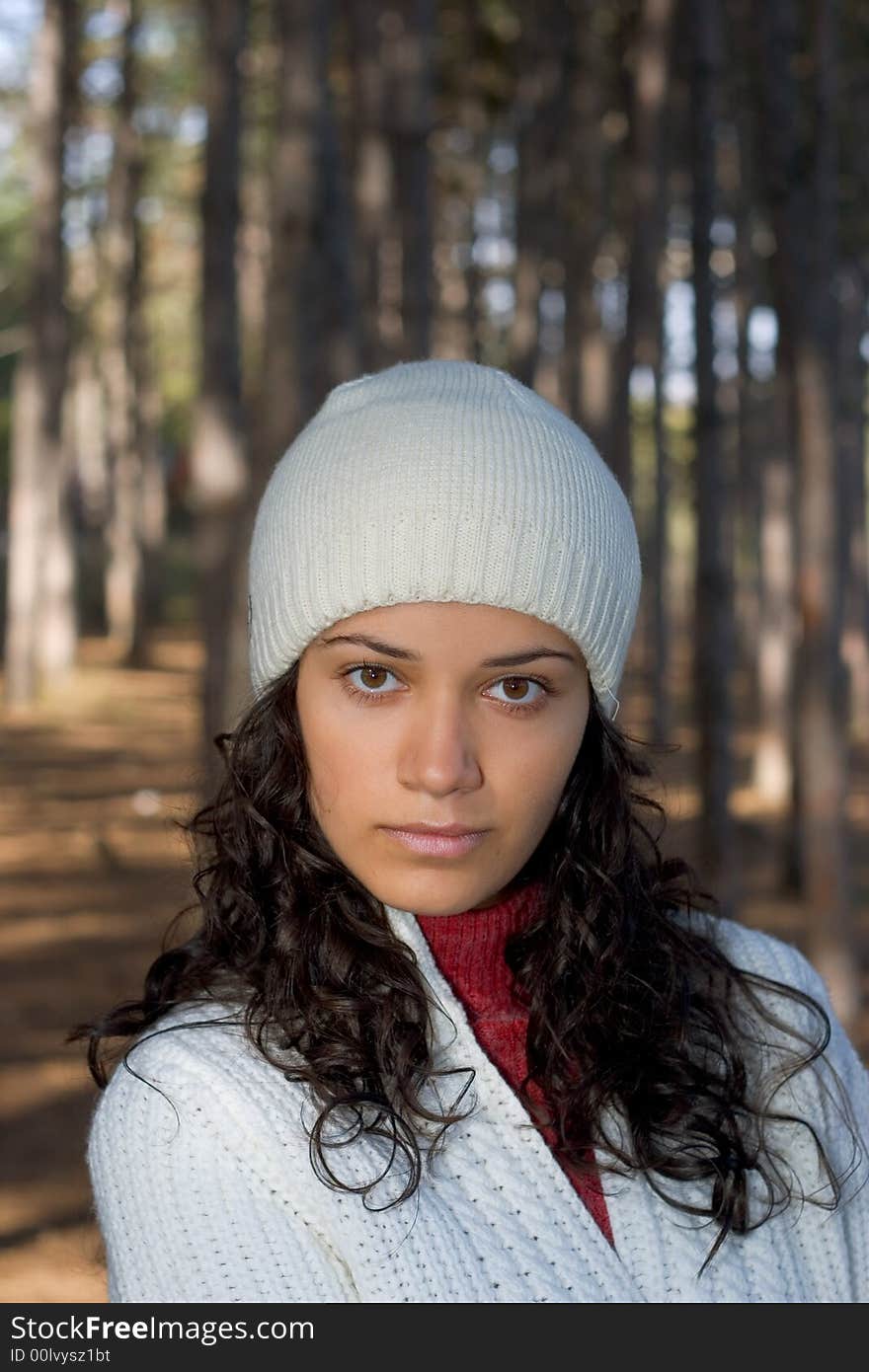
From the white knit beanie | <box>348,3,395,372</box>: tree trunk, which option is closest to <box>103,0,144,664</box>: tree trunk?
<box>348,3,395,372</box>: tree trunk

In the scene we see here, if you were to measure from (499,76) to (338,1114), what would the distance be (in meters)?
19.2

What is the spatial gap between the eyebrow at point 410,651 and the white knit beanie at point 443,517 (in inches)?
1.2

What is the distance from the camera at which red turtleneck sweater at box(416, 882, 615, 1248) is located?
2.04m

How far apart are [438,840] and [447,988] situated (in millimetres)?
217

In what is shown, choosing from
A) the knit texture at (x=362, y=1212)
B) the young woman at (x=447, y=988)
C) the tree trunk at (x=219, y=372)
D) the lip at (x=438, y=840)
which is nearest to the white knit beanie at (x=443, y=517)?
the young woman at (x=447, y=988)

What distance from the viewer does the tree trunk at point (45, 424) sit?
1728cm

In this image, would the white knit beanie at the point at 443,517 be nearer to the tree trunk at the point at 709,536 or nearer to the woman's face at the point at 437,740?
the woman's face at the point at 437,740

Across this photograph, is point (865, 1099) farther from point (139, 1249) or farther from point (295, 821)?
point (139, 1249)

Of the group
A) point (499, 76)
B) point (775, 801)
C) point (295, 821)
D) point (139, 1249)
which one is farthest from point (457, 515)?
point (499, 76)

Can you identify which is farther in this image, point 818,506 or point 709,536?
point 709,536

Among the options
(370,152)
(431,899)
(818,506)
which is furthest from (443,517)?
(370,152)

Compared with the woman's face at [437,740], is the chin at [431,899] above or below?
below

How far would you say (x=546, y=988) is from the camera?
211 cm

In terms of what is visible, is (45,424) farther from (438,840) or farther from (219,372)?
(438,840)
